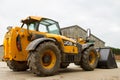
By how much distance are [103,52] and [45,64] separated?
184 inches

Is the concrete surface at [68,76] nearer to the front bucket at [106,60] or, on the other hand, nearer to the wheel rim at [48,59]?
the wheel rim at [48,59]

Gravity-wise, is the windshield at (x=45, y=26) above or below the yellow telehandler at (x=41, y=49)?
above

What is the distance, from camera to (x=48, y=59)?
26.1 ft

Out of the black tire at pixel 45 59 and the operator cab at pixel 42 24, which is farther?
the operator cab at pixel 42 24

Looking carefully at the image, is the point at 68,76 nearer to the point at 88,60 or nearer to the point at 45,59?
the point at 45,59

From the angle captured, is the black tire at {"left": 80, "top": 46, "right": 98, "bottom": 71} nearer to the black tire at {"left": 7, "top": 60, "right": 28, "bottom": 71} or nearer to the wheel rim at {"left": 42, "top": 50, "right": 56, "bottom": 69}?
the wheel rim at {"left": 42, "top": 50, "right": 56, "bottom": 69}

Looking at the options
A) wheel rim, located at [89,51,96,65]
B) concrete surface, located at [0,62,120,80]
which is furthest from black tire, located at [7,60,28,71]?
wheel rim, located at [89,51,96,65]

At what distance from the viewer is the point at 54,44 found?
814 centimetres

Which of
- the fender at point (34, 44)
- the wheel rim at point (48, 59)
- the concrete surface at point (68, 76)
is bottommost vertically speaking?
the concrete surface at point (68, 76)

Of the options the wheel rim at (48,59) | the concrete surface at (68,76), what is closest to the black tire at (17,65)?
the concrete surface at (68,76)

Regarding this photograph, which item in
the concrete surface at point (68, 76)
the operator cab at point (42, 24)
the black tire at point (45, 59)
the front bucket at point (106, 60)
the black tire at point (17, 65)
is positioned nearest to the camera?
the concrete surface at point (68, 76)

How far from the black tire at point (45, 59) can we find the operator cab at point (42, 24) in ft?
4.05

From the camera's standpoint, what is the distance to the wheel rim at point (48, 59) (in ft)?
25.7

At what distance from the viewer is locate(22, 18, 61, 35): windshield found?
8927 mm
